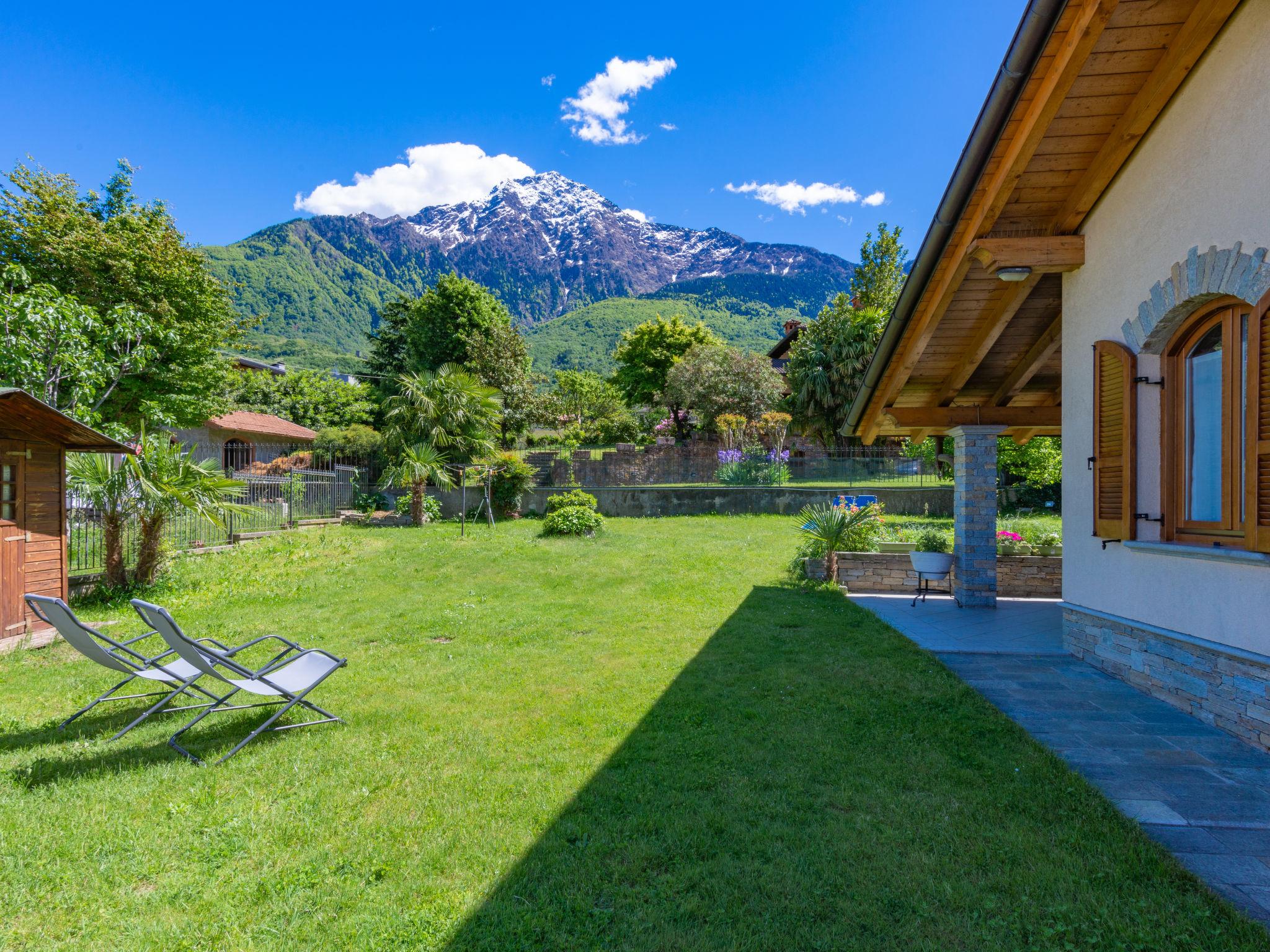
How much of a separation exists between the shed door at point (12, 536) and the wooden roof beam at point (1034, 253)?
10260mm

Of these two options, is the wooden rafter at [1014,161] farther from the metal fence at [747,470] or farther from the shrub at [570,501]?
the metal fence at [747,470]

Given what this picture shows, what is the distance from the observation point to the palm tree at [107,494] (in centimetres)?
902

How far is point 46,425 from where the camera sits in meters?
7.20

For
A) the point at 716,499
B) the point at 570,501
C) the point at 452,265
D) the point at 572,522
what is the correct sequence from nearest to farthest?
the point at 572,522, the point at 570,501, the point at 716,499, the point at 452,265

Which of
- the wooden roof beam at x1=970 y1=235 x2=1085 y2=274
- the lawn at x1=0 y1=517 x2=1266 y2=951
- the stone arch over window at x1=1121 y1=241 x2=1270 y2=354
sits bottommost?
the lawn at x1=0 y1=517 x2=1266 y2=951

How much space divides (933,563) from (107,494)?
1166cm

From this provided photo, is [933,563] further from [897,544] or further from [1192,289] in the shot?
[1192,289]

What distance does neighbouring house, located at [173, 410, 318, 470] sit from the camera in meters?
26.6

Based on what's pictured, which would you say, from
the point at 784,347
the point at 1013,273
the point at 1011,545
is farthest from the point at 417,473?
the point at 784,347

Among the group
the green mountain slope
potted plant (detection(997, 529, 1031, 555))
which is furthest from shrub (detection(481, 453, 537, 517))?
the green mountain slope

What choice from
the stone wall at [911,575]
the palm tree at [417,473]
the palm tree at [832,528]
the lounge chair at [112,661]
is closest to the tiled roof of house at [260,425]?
the palm tree at [417,473]

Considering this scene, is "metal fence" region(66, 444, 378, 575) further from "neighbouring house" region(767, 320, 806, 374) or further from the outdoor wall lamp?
"neighbouring house" region(767, 320, 806, 374)

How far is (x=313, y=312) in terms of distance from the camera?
330 feet

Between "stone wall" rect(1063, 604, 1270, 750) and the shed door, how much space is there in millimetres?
11038
